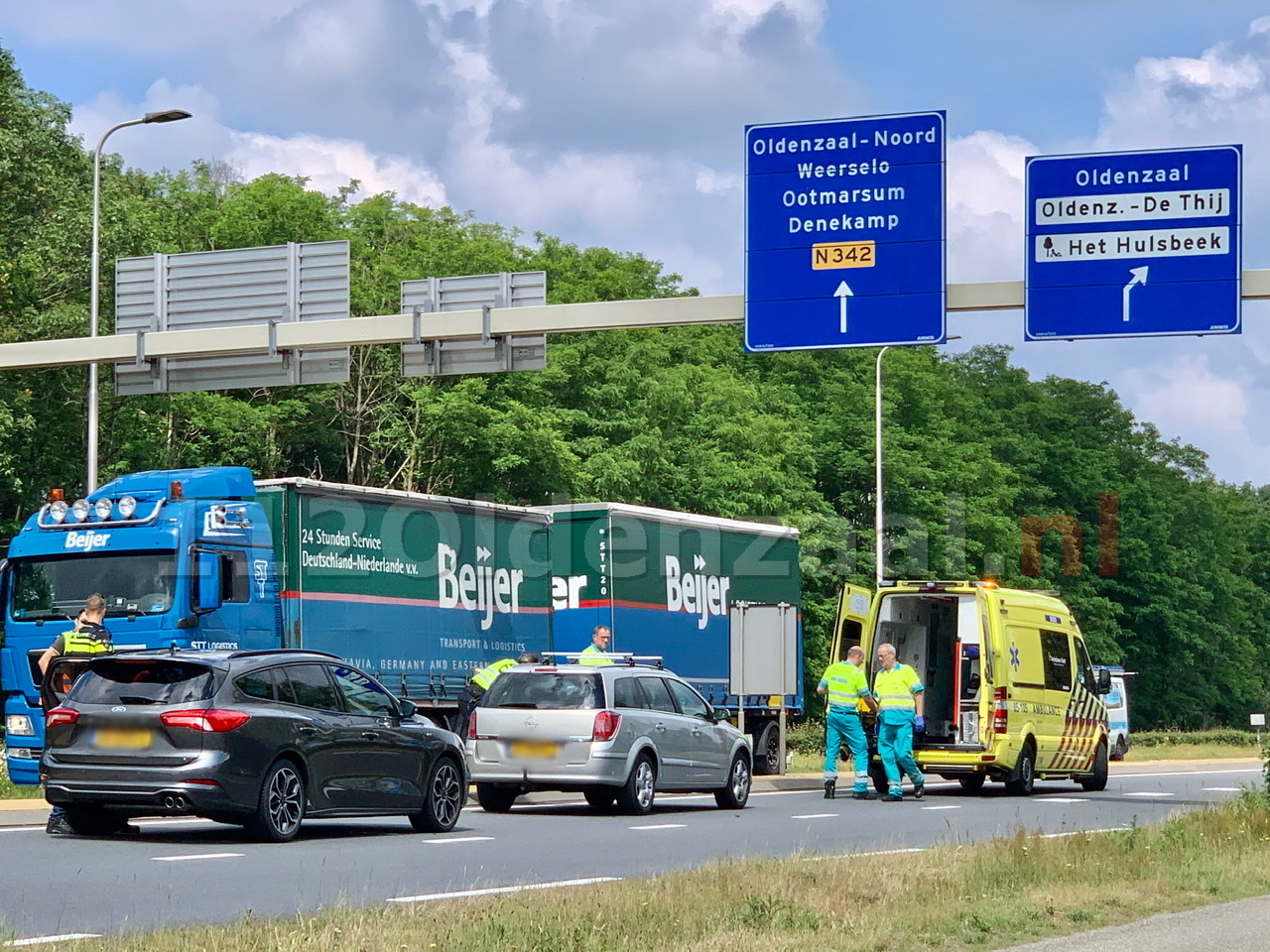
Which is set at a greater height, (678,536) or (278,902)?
(678,536)

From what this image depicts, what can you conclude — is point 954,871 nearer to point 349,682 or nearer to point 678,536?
point 349,682

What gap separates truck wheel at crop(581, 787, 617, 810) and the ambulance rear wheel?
9141 millimetres

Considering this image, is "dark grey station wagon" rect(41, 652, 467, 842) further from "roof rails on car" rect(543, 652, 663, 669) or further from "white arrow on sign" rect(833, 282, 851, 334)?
"white arrow on sign" rect(833, 282, 851, 334)

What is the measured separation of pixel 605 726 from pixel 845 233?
17.1 feet

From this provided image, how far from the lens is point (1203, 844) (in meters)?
14.3

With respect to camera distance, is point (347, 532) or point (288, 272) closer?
point (288, 272)

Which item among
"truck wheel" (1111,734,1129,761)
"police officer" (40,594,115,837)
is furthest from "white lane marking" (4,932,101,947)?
"truck wheel" (1111,734,1129,761)

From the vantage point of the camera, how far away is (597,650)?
23.4m

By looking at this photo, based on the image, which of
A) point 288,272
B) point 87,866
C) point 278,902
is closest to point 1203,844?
point 278,902

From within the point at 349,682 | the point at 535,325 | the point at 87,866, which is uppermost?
the point at 535,325

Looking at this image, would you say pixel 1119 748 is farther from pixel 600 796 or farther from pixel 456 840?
pixel 456 840

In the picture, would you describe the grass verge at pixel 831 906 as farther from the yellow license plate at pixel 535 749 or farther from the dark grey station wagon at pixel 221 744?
the yellow license plate at pixel 535 749

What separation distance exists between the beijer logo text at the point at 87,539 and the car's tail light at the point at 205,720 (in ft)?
21.0

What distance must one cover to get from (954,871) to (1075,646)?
15211mm
